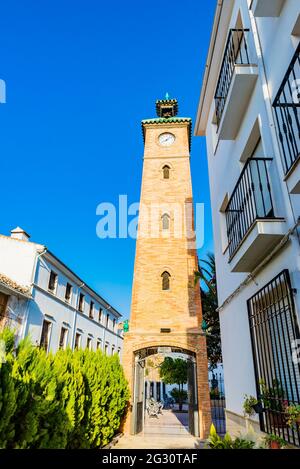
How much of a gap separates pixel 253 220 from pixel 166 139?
14.9 metres

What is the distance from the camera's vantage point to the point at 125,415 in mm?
11797

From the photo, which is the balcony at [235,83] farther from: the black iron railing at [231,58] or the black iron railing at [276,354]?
the black iron railing at [276,354]

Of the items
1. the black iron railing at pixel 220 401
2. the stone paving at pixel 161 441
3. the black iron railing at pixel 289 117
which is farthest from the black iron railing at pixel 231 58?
the stone paving at pixel 161 441

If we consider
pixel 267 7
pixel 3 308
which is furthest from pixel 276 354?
pixel 3 308

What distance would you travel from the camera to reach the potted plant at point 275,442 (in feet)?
11.1

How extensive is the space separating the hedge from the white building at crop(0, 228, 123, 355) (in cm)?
332

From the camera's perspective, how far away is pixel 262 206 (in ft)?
15.7

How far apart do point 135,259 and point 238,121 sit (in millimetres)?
9901

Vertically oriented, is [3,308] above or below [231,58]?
below

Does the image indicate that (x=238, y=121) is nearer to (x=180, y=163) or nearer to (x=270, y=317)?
(x=270, y=317)

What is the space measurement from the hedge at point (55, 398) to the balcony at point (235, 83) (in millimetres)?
5178

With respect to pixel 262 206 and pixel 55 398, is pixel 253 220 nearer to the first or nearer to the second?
pixel 262 206

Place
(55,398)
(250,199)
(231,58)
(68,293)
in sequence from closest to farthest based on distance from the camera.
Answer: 1. (250,199)
2. (231,58)
3. (55,398)
4. (68,293)

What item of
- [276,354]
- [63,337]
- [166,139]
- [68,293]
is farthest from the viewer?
[166,139]
